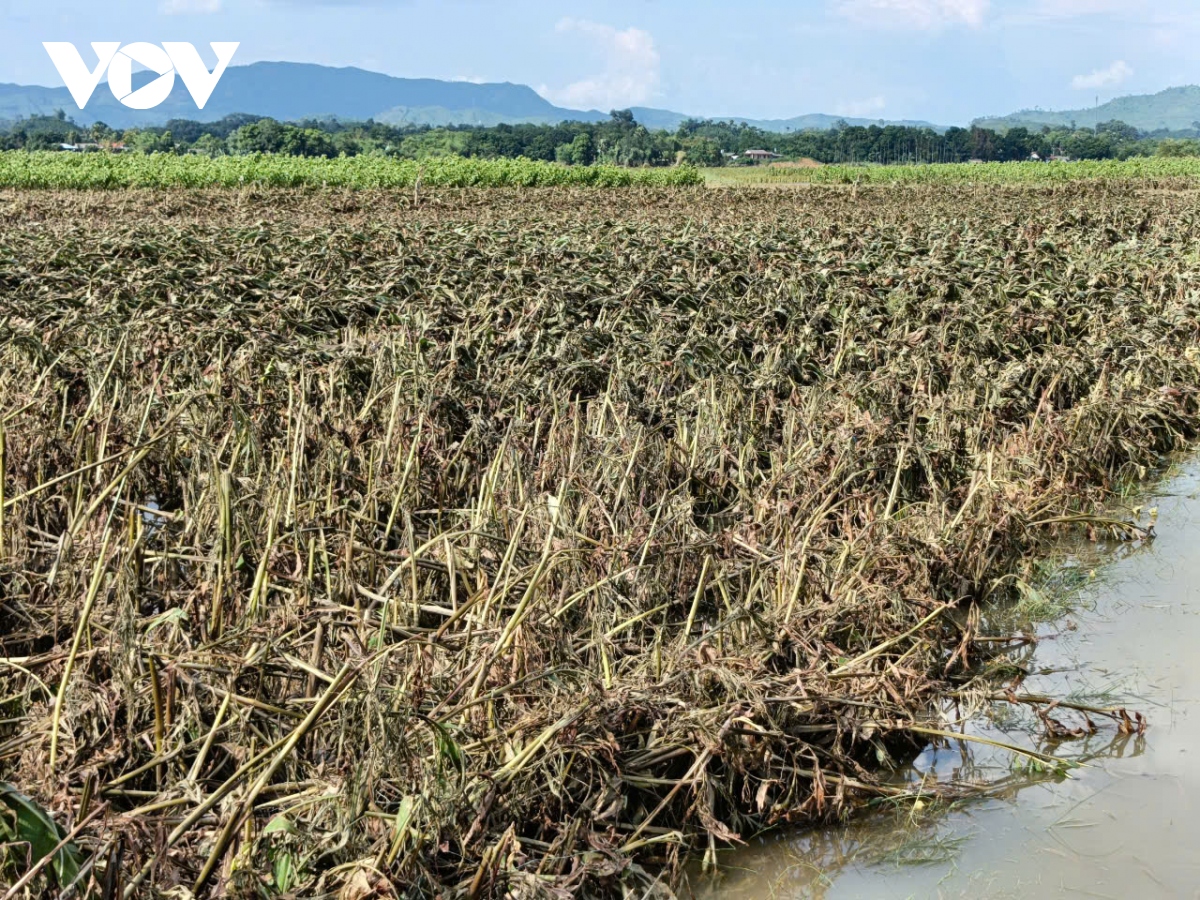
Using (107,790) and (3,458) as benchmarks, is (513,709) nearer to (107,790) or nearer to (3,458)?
(107,790)

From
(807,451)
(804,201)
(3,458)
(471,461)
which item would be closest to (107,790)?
(3,458)

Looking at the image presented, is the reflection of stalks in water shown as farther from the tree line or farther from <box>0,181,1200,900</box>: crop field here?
the tree line

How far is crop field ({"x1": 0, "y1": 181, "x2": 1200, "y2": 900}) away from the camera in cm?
281

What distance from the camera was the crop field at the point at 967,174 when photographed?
129ft

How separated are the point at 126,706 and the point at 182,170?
26279 mm

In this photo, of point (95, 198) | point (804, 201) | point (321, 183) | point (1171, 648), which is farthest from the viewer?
point (321, 183)

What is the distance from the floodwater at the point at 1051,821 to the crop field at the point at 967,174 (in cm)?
3387

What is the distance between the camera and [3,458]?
140 inches

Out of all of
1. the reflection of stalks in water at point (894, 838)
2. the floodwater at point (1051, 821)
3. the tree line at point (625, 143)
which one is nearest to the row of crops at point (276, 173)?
the floodwater at point (1051, 821)

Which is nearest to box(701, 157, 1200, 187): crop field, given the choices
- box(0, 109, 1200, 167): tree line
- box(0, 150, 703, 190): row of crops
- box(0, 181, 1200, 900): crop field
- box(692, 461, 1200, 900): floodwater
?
box(0, 150, 703, 190): row of crops

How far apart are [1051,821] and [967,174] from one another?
43395mm

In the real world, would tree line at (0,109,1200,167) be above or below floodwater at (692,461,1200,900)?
above

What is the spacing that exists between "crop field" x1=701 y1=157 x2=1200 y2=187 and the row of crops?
828cm

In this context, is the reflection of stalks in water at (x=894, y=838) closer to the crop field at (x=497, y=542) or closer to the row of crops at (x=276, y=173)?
the crop field at (x=497, y=542)
